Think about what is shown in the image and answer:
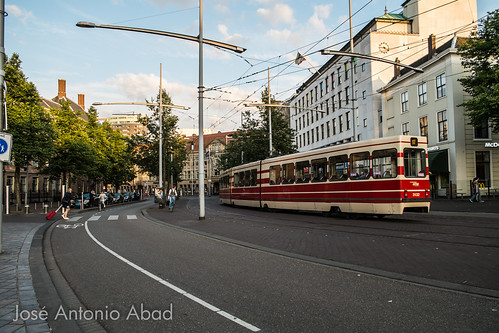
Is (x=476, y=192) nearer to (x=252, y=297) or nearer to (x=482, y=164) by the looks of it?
(x=482, y=164)

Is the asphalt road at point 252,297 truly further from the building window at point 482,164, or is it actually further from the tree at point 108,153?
the tree at point 108,153

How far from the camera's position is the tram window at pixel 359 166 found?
616 inches

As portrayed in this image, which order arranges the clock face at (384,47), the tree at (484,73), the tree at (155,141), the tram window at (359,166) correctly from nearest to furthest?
1. the tram window at (359,166)
2. the tree at (484,73)
3. the tree at (155,141)
4. the clock face at (384,47)

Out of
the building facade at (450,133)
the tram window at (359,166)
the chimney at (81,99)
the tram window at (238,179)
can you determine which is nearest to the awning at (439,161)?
the building facade at (450,133)

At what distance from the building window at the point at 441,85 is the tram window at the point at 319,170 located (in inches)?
749

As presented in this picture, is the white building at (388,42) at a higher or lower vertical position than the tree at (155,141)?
higher

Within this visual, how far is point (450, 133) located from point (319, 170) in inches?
719

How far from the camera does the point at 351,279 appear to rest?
6.05 metres

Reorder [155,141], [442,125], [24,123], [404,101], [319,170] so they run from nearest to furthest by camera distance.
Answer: [319,170] → [24,123] → [442,125] → [155,141] → [404,101]

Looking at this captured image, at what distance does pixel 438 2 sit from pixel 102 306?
46177 mm

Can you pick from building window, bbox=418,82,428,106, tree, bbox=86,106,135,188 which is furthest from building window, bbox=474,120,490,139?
tree, bbox=86,106,135,188

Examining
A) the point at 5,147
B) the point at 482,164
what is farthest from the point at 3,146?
the point at 482,164

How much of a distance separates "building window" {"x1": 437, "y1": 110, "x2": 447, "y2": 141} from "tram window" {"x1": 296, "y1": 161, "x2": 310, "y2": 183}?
18162 mm

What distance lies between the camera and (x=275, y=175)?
74.2ft
